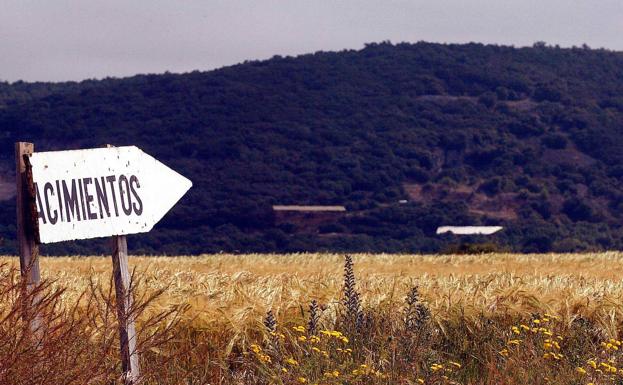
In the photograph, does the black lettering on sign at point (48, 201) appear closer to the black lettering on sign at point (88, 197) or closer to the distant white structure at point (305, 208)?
the black lettering on sign at point (88, 197)

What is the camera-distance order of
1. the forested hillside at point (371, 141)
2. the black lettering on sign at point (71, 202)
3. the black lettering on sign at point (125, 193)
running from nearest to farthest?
the black lettering on sign at point (71, 202)
the black lettering on sign at point (125, 193)
the forested hillside at point (371, 141)

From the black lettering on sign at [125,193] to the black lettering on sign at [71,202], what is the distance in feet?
1.07

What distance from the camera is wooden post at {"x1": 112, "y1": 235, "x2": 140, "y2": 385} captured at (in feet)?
21.5

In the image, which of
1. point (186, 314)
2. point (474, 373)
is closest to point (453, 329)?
point (474, 373)

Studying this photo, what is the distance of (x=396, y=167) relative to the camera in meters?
105

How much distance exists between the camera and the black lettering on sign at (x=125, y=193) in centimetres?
694

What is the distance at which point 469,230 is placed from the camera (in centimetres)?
8638

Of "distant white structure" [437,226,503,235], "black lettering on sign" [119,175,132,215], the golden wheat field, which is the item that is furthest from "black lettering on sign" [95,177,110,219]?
"distant white structure" [437,226,503,235]


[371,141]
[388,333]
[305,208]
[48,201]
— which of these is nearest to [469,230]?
[305,208]

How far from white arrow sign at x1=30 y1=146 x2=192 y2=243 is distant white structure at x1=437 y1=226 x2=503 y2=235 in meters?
77.7

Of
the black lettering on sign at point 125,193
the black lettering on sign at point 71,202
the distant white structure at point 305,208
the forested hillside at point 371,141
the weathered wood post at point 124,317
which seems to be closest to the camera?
the weathered wood post at point 124,317

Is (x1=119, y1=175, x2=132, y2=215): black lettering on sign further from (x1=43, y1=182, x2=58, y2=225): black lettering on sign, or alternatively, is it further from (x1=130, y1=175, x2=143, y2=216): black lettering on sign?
(x1=43, y1=182, x2=58, y2=225): black lettering on sign

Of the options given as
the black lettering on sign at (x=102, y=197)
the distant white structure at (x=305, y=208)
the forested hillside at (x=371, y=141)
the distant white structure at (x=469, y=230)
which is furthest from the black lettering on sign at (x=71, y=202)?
the distant white structure at (x=305, y=208)

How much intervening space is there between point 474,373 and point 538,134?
10817cm
